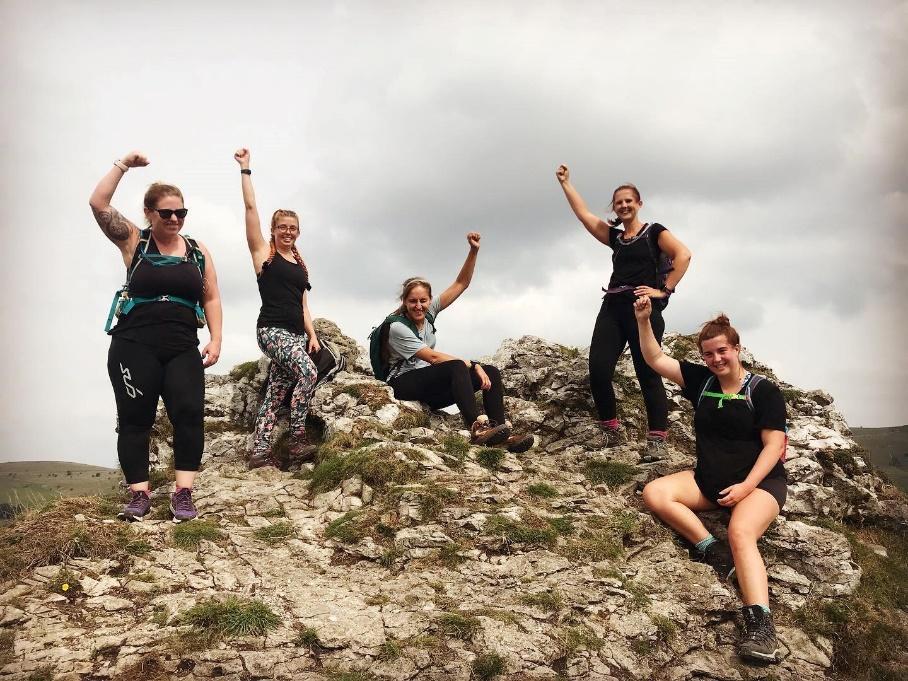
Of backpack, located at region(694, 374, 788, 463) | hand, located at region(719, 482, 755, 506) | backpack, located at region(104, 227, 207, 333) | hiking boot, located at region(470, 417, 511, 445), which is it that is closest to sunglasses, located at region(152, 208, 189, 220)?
backpack, located at region(104, 227, 207, 333)

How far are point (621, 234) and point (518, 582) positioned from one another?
6.40 m

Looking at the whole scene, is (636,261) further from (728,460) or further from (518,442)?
(728,460)

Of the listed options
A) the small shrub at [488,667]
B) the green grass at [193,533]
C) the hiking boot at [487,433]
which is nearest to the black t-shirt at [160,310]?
the green grass at [193,533]

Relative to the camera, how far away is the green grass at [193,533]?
7.62 meters

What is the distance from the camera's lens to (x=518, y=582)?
7.25m

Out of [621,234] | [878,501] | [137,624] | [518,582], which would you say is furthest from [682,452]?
[137,624]

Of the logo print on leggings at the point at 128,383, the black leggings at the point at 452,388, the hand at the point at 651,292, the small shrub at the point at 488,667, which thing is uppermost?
the hand at the point at 651,292

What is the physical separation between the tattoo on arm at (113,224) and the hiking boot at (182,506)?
3.63 meters

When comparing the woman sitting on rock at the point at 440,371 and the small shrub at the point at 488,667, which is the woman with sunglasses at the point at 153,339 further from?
the small shrub at the point at 488,667

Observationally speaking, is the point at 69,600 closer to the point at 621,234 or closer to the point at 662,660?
the point at 662,660

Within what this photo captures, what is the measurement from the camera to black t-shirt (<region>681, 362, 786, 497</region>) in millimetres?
7504

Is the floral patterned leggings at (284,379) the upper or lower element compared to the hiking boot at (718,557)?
upper

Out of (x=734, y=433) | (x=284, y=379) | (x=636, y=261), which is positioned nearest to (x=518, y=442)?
(x=734, y=433)

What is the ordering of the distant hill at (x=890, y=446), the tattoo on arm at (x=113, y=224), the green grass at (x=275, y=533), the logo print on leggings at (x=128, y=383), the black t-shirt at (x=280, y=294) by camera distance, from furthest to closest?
1. the distant hill at (x=890, y=446)
2. the black t-shirt at (x=280, y=294)
3. the green grass at (x=275, y=533)
4. the logo print on leggings at (x=128, y=383)
5. the tattoo on arm at (x=113, y=224)
